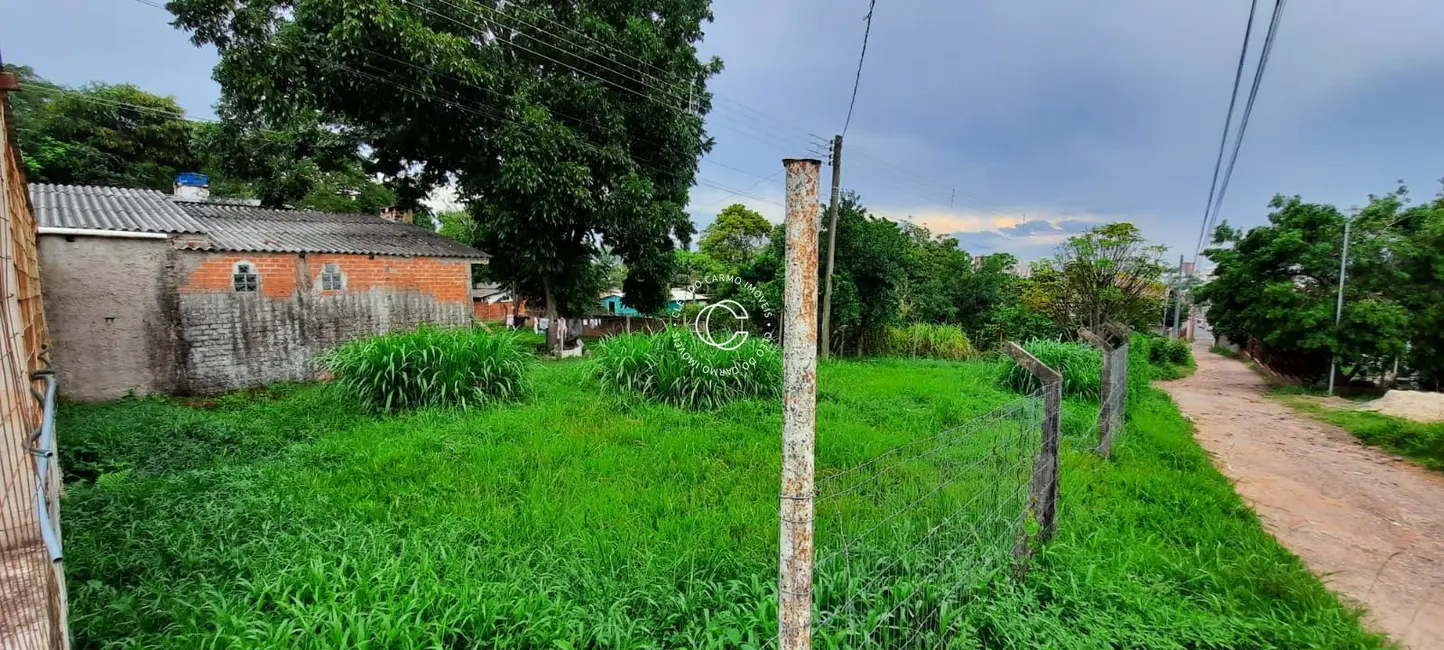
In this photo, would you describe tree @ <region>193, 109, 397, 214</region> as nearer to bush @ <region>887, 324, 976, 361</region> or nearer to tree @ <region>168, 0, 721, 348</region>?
tree @ <region>168, 0, 721, 348</region>

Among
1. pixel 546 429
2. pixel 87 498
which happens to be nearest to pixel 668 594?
pixel 546 429

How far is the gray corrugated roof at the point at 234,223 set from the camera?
23.7 ft

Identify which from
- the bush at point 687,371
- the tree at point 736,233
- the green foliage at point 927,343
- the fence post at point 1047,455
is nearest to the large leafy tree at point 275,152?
the bush at point 687,371

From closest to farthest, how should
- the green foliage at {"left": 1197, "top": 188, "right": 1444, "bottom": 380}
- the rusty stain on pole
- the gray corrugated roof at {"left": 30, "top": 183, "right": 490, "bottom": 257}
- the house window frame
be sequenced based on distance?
1. the rusty stain on pole
2. the gray corrugated roof at {"left": 30, "top": 183, "right": 490, "bottom": 257}
3. the house window frame
4. the green foliage at {"left": 1197, "top": 188, "right": 1444, "bottom": 380}

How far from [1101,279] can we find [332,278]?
17441mm

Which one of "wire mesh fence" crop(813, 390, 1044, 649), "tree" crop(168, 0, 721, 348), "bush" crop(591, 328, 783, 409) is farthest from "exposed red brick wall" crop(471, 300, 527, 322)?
"wire mesh fence" crop(813, 390, 1044, 649)

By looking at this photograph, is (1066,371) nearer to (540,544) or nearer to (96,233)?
(540,544)

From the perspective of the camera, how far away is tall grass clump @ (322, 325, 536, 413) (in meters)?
5.84

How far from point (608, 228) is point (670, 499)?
8.93m

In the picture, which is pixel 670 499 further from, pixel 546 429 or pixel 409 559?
pixel 546 429

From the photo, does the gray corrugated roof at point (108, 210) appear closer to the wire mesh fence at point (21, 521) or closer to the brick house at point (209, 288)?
the brick house at point (209, 288)

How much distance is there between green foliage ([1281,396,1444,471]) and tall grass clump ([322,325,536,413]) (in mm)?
9620

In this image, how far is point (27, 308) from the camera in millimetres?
3365

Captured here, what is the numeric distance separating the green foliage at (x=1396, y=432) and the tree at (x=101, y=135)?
2365 centimetres
